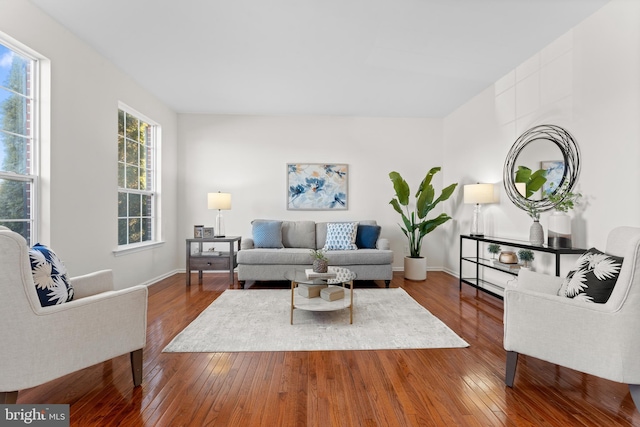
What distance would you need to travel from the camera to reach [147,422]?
1.52m

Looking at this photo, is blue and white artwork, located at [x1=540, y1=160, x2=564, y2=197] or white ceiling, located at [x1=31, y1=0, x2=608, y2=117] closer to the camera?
white ceiling, located at [x1=31, y1=0, x2=608, y2=117]

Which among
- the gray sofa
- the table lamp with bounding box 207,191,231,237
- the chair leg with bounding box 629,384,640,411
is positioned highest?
the table lamp with bounding box 207,191,231,237

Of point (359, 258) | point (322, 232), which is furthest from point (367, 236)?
point (322, 232)

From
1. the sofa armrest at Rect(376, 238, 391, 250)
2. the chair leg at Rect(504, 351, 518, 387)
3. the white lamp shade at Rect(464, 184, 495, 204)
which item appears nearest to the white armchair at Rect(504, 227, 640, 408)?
the chair leg at Rect(504, 351, 518, 387)

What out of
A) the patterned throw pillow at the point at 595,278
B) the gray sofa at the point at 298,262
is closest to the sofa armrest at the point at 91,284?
the gray sofa at the point at 298,262

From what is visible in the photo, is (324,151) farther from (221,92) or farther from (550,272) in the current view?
(550,272)

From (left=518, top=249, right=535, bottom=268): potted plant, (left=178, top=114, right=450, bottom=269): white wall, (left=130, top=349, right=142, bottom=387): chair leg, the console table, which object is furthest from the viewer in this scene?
(left=178, top=114, right=450, bottom=269): white wall

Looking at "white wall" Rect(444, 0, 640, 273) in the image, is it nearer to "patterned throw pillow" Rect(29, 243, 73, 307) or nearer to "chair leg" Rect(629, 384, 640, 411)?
"chair leg" Rect(629, 384, 640, 411)

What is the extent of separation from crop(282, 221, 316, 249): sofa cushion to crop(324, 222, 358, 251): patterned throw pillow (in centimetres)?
30

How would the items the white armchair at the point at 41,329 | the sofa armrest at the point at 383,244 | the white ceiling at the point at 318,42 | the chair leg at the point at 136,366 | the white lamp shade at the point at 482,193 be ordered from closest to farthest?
the white armchair at the point at 41,329, the chair leg at the point at 136,366, the white ceiling at the point at 318,42, the white lamp shade at the point at 482,193, the sofa armrest at the point at 383,244

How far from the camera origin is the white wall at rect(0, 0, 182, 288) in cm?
268

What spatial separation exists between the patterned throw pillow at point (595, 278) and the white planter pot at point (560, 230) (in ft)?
2.80

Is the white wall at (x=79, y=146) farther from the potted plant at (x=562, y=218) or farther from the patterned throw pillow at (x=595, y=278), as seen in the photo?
the potted plant at (x=562, y=218)

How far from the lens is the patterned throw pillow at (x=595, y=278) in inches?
67.4
